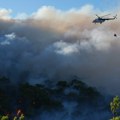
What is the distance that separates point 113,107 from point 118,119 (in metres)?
25.5

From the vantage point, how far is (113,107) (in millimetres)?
→ 173750

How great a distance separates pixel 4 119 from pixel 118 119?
40493 mm

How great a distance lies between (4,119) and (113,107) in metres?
48.3

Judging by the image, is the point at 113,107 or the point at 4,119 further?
the point at 113,107

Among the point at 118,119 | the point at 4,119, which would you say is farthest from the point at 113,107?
the point at 4,119

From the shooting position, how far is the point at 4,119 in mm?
149875

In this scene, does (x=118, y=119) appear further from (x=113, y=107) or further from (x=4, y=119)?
(x=4, y=119)

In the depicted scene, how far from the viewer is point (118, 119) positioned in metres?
148

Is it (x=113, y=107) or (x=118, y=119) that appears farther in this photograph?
(x=113, y=107)
